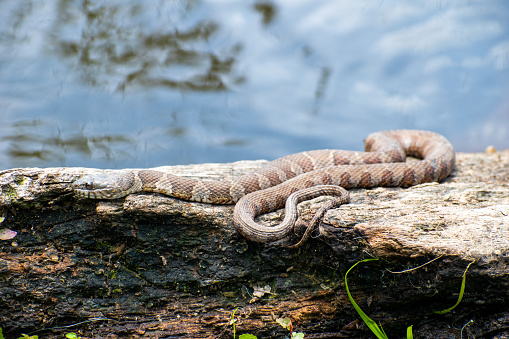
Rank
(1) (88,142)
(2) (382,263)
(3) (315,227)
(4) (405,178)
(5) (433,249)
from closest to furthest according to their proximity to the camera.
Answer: (5) (433,249), (2) (382,263), (3) (315,227), (4) (405,178), (1) (88,142)

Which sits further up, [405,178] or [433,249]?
[405,178]

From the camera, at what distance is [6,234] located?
145 inches

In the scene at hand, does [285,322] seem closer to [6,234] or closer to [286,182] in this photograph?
[286,182]

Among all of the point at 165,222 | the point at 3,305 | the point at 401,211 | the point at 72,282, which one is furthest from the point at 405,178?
the point at 3,305

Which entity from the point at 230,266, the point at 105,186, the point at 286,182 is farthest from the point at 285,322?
the point at 105,186

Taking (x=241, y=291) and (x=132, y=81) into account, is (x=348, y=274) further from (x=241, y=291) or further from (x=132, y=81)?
(x=132, y=81)

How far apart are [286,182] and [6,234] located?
2961 millimetres

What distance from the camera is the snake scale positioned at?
3.82 meters

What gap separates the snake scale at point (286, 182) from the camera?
3.82 meters

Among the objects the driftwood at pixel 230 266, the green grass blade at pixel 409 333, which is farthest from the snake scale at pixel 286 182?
the green grass blade at pixel 409 333

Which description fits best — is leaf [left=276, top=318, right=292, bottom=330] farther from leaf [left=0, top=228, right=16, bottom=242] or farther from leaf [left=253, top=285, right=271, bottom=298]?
leaf [left=0, top=228, right=16, bottom=242]

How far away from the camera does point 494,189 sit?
4.15 meters

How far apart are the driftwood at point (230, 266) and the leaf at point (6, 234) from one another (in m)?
0.07

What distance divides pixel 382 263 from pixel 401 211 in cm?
66
